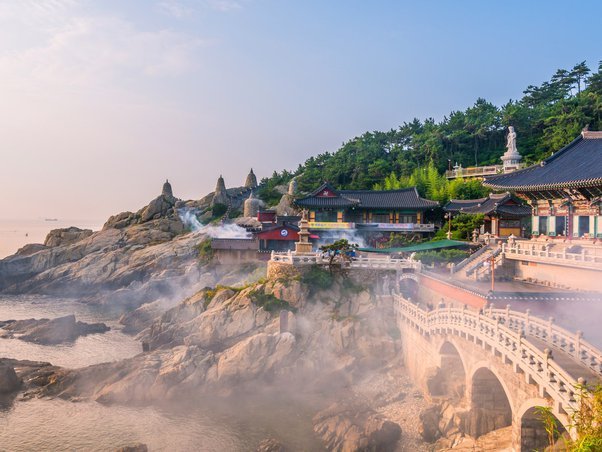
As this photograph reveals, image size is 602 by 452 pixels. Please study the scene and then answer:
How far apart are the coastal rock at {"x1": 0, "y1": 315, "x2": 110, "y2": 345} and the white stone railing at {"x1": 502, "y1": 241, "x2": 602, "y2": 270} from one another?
4326 cm

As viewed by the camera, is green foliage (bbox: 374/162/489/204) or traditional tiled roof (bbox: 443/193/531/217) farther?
green foliage (bbox: 374/162/489/204)

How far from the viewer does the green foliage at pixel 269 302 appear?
38.9 meters

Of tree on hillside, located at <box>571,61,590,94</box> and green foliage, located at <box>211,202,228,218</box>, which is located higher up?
tree on hillside, located at <box>571,61,590,94</box>

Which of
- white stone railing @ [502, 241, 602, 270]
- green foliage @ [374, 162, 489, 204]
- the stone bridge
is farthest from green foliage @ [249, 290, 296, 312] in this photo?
green foliage @ [374, 162, 489, 204]

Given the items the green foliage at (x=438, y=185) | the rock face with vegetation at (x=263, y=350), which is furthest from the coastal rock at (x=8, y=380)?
the green foliage at (x=438, y=185)

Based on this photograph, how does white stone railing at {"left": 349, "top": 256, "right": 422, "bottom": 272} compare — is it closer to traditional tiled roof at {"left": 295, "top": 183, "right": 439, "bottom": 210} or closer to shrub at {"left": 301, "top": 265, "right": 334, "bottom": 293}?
shrub at {"left": 301, "top": 265, "right": 334, "bottom": 293}

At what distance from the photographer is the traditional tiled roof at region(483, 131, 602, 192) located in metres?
32.6

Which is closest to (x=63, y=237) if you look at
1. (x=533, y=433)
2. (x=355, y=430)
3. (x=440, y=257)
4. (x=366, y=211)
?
(x=366, y=211)

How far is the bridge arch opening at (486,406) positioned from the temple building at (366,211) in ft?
129

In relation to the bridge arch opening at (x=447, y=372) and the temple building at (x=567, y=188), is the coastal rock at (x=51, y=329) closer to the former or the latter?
the bridge arch opening at (x=447, y=372)

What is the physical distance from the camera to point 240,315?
128ft

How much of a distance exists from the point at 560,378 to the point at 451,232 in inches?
1637

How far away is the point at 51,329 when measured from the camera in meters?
49.2

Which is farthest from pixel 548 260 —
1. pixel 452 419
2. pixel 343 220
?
pixel 343 220
